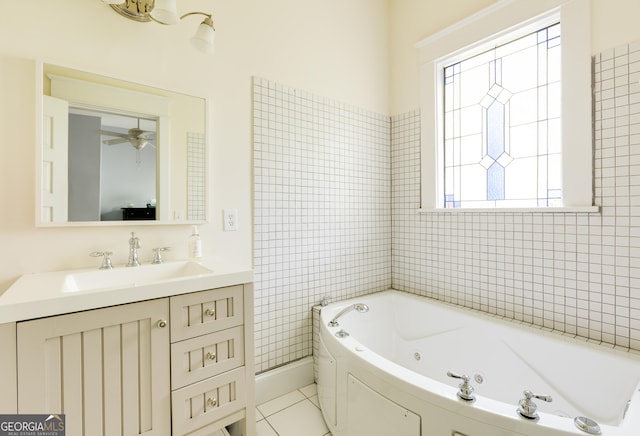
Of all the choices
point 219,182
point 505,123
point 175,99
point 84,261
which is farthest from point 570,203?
point 84,261

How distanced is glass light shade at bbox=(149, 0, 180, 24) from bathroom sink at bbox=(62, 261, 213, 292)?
1.10 m

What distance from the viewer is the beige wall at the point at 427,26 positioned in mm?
1438

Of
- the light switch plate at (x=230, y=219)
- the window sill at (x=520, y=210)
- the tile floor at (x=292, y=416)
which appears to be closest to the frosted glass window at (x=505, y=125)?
the window sill at (x=520, y=210)

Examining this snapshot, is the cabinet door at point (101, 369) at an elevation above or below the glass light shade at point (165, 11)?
below

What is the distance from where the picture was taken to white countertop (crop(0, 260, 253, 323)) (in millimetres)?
874

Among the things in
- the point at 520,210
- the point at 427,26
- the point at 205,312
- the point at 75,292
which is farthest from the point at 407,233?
the point at 75,292

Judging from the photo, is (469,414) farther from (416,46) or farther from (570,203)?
(416,46)

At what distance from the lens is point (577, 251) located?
5.17 feet

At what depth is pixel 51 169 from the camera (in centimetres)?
125

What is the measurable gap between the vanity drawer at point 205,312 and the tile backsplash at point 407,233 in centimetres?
54

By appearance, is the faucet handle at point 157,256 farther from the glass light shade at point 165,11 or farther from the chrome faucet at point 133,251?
the glass light shade at point 165,11

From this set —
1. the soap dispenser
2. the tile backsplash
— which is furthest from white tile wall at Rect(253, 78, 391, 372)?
the soap dispenser

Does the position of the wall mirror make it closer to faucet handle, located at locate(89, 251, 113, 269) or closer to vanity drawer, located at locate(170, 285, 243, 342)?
faucet handle, located at locate(89, 251, 113, 269)

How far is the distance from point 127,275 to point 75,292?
378mm
